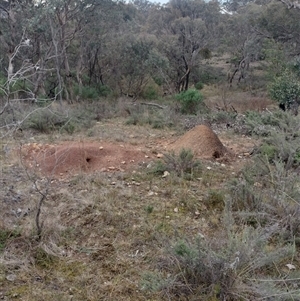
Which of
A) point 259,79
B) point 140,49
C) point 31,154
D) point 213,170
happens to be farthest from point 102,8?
point 213,170

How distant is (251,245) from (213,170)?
1974 mm

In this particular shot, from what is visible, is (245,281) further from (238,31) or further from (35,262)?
(238,31)

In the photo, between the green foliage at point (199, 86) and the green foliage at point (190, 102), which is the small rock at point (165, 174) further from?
the green foliage at point (199, 86)

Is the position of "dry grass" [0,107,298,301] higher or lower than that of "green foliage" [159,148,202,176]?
lower

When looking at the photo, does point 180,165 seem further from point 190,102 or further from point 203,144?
point 190,102

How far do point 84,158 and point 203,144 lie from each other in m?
1.43

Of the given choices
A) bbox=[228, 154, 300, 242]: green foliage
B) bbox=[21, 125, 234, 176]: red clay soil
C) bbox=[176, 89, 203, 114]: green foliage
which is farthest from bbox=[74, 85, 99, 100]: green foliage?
bbox=[228, 154, 300, 242]: green foliage

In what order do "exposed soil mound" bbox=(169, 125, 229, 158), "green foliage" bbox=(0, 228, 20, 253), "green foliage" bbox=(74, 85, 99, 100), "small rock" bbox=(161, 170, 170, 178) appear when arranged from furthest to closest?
"green foliage" bbox=(74, 85, 99, 100) < "exposed soil mound" bbox=(169, 125, 229, 158) < "small rock" bbox=(161, 170, 170, 178) < "green foliage" bbox=(0, 228, 20, 253)

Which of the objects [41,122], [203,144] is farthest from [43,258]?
[41,122]

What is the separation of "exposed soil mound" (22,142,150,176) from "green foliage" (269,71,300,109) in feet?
15.4

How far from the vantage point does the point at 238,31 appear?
1688cm

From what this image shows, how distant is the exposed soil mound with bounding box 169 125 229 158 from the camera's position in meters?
4.53

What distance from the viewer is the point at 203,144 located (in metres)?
→ 4.61

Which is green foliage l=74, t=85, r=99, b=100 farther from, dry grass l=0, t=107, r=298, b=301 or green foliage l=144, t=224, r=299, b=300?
green foliage l=144, t=224, r=299, b=300
